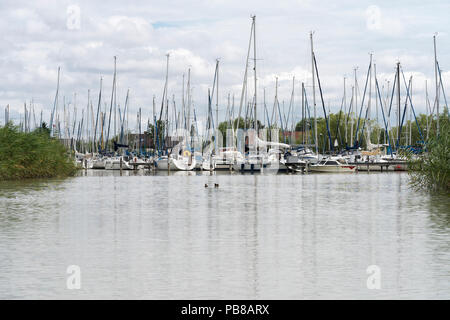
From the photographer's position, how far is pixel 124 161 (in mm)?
82125

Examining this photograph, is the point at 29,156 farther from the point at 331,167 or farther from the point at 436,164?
the point at 331,167

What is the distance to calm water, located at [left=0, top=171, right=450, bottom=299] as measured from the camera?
36.0 ft

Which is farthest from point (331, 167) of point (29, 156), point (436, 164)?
point (436, 164)

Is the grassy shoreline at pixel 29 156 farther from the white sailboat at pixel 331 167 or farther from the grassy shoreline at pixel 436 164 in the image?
the grassy shoreline at pixel 436 164

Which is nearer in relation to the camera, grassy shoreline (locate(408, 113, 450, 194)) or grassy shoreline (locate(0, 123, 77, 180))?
grassy shoreline (locate(408, 113, 450, 194))

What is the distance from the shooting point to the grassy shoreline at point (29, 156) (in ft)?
152

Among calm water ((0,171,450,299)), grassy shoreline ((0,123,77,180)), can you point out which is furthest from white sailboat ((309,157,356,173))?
calm water ((0,171,450,299))

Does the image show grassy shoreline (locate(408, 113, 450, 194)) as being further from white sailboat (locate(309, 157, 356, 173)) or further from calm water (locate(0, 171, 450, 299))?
white sailboat (locate(309, 157, 356, 173))

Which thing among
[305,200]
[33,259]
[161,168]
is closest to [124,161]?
[161,168]

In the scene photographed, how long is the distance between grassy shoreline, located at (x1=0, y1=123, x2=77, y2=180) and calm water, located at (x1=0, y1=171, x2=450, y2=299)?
1867 cm

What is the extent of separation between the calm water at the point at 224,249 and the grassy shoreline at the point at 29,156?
1867 centimetres

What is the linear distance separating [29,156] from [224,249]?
3655 cm

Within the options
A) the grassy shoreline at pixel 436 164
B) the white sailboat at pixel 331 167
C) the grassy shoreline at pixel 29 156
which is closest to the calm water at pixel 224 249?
the grassy shoreline at pixel 436 164
